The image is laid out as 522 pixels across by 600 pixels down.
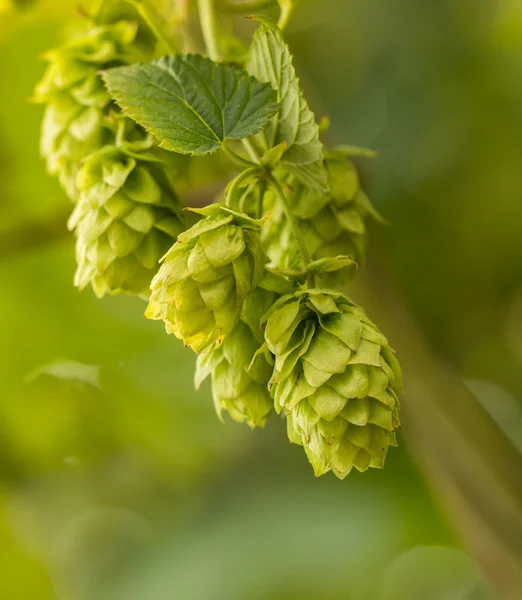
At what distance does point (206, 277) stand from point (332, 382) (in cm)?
16

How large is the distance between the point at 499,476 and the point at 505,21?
134 centimetres

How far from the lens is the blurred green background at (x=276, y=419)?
2.10m

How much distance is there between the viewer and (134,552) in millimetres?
2664

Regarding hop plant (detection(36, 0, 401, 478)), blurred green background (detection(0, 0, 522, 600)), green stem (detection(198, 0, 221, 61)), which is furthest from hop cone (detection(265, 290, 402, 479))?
blurred green background (detection(0, 0, 522, 600))

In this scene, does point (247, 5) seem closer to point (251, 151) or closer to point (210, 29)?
point (210, 29)

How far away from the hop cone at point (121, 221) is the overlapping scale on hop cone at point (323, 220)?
A: 11cm

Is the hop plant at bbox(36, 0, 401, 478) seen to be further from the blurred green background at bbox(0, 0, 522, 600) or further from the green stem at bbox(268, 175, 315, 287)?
the blurred green background at bbox(0, 0, 522, 600)

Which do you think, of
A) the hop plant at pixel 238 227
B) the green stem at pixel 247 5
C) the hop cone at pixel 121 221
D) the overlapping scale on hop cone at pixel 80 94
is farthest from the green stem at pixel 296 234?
the green stem at pixel 247 5

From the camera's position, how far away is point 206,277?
0.66 meters

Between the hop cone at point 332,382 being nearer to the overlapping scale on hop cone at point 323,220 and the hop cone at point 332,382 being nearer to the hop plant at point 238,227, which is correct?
the hop plant at point 238,227

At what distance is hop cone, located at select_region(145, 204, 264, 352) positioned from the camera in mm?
658

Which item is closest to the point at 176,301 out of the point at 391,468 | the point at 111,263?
the point at 111,263

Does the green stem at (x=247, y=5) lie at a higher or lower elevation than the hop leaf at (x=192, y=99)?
higher

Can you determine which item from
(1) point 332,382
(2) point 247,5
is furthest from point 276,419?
(1) point 332,382
